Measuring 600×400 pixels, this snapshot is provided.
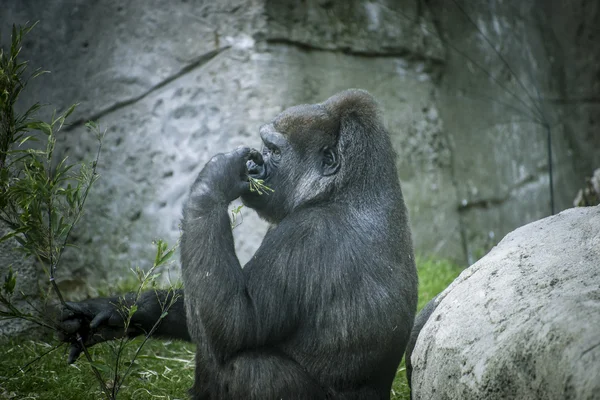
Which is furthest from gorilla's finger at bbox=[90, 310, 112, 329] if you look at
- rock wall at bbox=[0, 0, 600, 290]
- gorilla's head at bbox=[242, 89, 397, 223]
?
rock wall at bbox=[0, 0, 600, 290]

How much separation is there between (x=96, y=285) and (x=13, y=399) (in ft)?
8.24

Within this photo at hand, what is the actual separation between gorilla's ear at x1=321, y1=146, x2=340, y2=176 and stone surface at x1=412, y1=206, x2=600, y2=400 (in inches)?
33.6

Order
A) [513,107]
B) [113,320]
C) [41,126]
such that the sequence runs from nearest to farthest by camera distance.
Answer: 1. [41,126]
2. [113,320]
3. [513,107]

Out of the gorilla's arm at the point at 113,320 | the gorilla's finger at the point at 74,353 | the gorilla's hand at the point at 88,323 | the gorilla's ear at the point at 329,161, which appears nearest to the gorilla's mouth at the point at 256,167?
the gorilla's ear at the point at 329,161

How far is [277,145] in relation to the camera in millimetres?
3648

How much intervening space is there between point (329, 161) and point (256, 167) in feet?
1.30

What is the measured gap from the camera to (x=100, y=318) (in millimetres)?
3508

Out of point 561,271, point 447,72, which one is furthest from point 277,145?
point 447,72

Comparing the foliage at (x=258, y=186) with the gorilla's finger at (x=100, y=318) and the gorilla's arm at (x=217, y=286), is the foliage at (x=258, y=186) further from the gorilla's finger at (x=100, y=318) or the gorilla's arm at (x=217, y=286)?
the gorilla's finger at (x=100, y=318)

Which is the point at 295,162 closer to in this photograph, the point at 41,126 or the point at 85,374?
the point at 41,126

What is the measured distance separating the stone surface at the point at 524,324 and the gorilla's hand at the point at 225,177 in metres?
1.15

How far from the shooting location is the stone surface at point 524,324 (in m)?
2.23

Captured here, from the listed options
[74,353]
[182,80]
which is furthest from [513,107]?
[74,353]

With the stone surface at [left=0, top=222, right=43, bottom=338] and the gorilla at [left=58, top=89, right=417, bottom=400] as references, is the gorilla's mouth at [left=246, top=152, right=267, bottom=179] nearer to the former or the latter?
the gorilla at [left=58, top=89, right=417, bottom=400]
